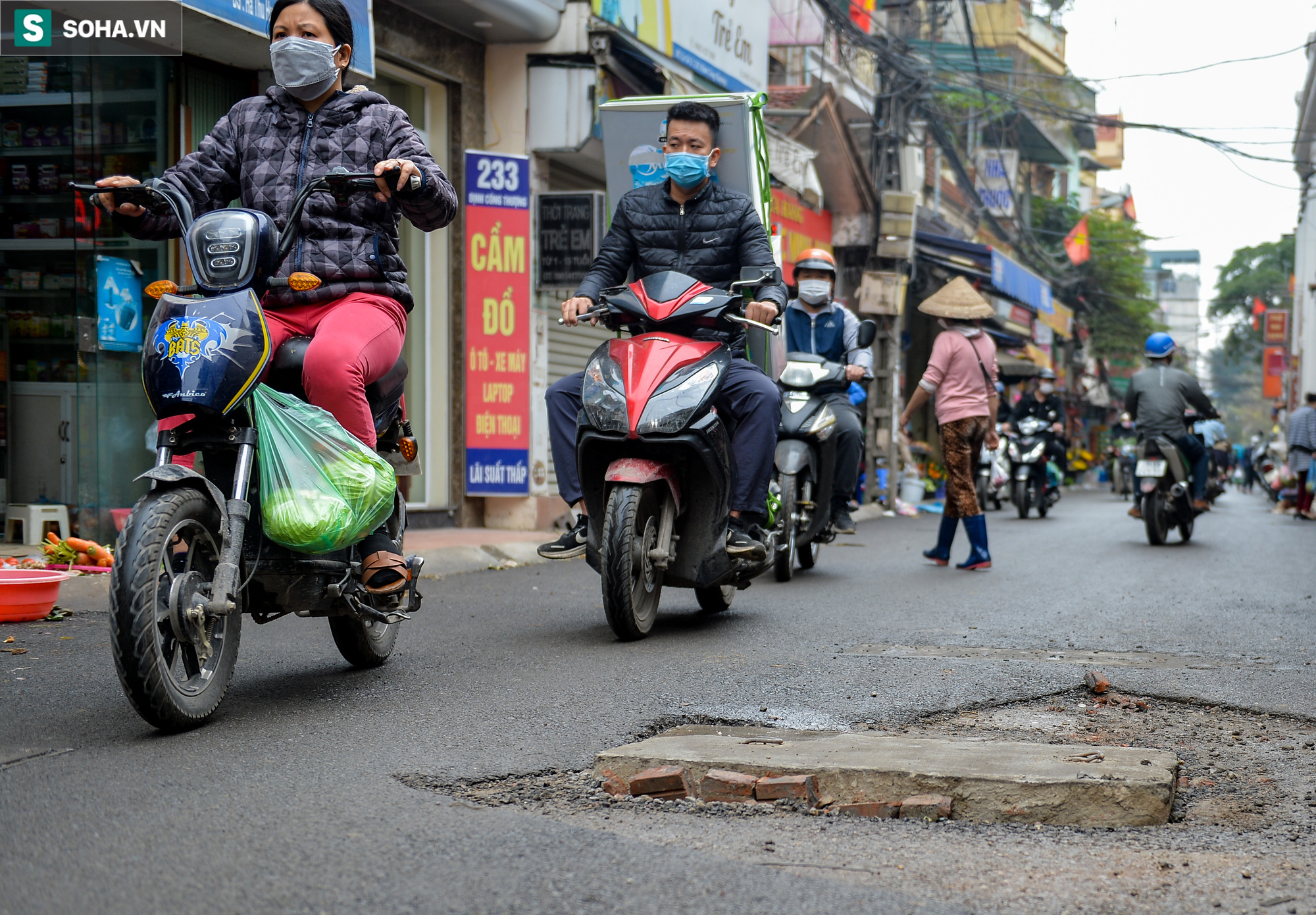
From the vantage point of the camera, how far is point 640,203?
19.2 ft

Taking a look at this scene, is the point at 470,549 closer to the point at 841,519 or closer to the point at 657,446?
the point at 841,519

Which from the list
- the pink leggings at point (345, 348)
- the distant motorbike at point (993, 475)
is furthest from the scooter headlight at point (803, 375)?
the distant motorbike at point (993, 475)

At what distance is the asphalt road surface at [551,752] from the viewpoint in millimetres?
2268

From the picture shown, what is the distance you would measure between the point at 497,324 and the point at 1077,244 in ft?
89.5

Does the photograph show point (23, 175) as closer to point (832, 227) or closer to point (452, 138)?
point (452, 138)

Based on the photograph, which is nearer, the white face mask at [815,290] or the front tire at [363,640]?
the front tire at [363,640]

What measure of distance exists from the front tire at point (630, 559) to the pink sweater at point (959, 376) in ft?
13.0

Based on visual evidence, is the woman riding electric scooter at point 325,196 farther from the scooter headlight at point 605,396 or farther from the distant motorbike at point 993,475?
the distant motorbike at point 993,475

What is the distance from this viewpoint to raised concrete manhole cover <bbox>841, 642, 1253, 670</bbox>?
16.0ft

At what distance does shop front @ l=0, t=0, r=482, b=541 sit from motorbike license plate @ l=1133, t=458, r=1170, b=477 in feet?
22.9

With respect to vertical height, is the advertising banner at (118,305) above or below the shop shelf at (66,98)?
below

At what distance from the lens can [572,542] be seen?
17.7ft

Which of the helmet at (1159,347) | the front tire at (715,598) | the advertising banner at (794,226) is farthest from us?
the advertising banner at (794,226)

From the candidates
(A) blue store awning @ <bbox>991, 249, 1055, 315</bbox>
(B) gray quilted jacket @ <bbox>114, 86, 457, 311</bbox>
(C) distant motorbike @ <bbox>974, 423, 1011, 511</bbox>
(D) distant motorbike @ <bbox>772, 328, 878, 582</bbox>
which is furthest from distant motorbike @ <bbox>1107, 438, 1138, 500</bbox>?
(B) gray quilted jacket @ <bbox>114, 86, 457, 311</bbox>
